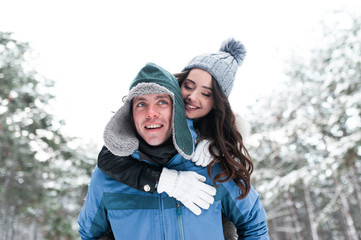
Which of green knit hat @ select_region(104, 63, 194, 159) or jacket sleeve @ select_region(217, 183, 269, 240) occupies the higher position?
green knit hat @ select_region(104, 63, 194, 159)

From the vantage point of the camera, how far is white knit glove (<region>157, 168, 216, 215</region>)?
6.02 ft

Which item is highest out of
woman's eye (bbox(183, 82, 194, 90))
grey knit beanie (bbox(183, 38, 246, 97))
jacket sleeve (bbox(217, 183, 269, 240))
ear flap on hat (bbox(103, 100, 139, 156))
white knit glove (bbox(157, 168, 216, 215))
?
grey knit beanie (bbox(183, 38, 246, 97))

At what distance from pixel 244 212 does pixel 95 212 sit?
3.84ft

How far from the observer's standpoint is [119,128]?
2.14 metres

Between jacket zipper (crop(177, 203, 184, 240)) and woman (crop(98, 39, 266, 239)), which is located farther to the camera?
woman (crop(98, 39, 266, 239))

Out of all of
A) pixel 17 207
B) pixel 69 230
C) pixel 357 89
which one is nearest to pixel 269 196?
pixel 357 89

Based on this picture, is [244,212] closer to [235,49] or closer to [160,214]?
[160,214]

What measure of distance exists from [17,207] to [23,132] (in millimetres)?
5554

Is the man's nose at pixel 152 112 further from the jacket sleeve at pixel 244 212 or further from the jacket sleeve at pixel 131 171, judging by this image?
the jacket sleeve at pixel 244 212

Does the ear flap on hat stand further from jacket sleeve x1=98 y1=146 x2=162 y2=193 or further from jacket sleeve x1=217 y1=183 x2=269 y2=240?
jacket sleeve x1=217 y1=183 x2=269 y2=240

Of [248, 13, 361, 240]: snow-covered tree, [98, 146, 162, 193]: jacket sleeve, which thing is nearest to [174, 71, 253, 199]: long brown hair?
[98, 146, 162, 193]: jacket sleeve

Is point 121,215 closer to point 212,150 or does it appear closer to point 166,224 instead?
point 166,224

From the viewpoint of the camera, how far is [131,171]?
1950mm

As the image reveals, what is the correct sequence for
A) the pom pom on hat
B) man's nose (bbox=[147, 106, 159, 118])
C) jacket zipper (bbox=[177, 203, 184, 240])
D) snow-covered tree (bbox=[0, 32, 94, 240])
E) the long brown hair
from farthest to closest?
snow-covered tree (bbox=[0, 32, 94, 240])
the pom pom on hat
the long brown hair
man's nose (bbox=[147, 106, 159, 118])
jacket zipper (bbox=[177, 203, 184, 240])
